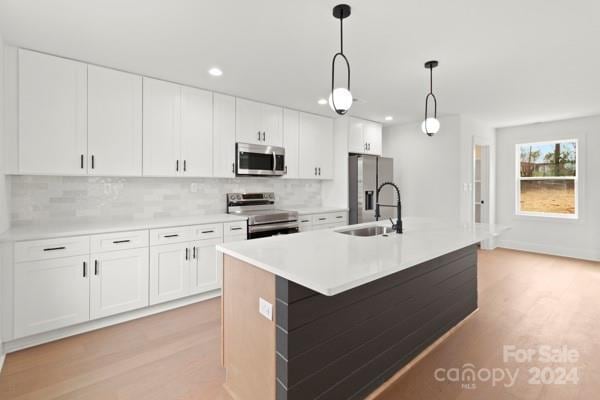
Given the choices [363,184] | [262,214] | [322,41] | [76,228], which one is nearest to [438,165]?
[363,184]

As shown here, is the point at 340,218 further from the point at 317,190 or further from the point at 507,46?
the point at 507,46

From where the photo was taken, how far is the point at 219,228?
349 cm

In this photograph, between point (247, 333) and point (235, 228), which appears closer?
point (247, 333)

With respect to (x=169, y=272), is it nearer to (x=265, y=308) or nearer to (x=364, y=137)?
(x=265, y=308)

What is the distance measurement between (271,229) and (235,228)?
511 mm

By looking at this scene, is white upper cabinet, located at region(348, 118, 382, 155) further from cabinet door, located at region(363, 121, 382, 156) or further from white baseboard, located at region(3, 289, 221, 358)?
white baseboard, located at region(3, 289, 221, 358)

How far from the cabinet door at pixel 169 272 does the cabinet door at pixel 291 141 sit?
6.49 feet

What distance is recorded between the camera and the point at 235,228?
11.9 ft

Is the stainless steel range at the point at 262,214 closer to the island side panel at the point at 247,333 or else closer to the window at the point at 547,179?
the island side panel at the point at 247,333

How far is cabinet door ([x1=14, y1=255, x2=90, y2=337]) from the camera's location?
2.40m

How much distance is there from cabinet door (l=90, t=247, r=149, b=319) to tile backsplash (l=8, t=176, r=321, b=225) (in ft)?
2.41

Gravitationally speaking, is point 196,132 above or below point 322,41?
below

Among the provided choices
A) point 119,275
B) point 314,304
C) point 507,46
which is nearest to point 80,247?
point 119,275

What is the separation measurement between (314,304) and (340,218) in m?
3.46
